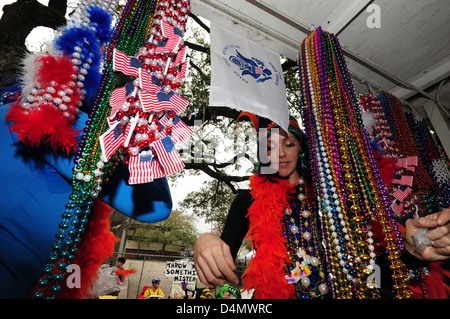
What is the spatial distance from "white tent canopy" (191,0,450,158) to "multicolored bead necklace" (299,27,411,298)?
2.63 ft

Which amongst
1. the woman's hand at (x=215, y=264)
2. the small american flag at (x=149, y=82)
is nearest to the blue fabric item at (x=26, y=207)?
the small american flag at (x=149, y=82)

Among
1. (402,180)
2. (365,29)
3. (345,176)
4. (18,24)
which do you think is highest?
(365,29)

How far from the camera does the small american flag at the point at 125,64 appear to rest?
829mm

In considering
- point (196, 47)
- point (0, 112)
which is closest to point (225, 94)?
point (0, 112)

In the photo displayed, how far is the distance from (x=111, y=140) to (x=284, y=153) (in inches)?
55.2

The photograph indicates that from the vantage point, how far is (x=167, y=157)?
2.44 feet

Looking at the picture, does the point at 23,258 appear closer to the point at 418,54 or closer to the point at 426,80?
the point at 418,54

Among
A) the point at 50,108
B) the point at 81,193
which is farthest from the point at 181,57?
the point at 81,193

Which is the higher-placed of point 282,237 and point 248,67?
point 248,67

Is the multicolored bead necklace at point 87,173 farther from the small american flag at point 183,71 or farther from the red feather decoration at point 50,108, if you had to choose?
the small american flag at point 183,71

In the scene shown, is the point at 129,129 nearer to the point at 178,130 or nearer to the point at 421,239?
the point at 178,130

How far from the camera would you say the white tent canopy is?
1.77 meters

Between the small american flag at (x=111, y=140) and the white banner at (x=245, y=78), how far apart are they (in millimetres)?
970

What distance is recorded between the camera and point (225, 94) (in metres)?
1.71
